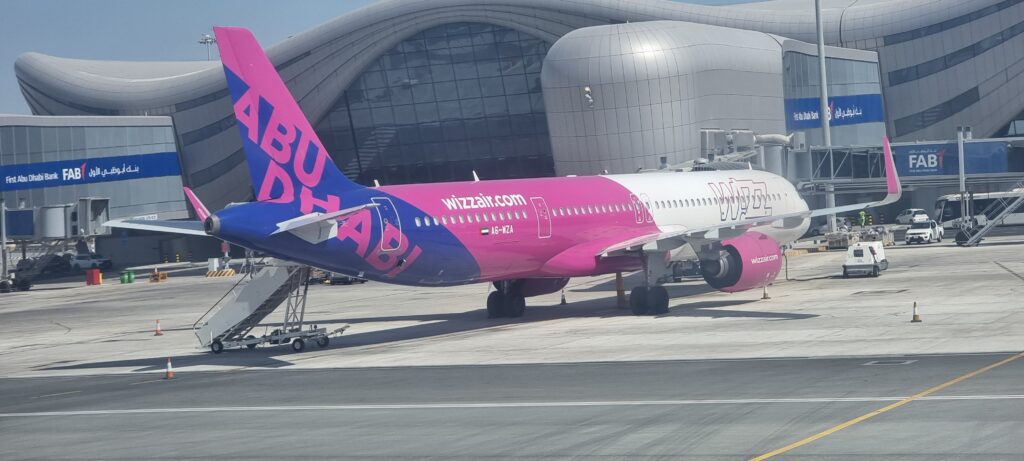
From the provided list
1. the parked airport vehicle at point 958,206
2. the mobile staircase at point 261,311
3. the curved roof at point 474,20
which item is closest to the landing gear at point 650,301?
the mobile staircase at point 261,311

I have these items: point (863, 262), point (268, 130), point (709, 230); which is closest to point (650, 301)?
point (709, 230)

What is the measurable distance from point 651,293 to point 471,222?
23.3ft

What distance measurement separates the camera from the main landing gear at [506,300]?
141ft

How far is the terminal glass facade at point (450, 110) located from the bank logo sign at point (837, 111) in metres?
27.0

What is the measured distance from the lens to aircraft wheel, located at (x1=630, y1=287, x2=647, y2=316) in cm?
4069

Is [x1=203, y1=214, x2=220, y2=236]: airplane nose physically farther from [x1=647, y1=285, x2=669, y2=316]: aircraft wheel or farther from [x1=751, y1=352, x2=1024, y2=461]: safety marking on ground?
[x1=751, y1=352, x2=1024, y2=461]: safety marking on ground

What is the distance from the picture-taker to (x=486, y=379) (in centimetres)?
2781

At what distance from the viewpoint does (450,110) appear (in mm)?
117812

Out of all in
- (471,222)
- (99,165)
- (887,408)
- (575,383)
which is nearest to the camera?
(887,408)

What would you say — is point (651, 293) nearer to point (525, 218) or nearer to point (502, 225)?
point (525, 218)

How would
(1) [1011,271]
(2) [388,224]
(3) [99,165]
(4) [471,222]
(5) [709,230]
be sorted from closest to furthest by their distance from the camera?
(2) [388,224] → (4) [471,222] → (5) [709,230] → (1) [1011,271] → (3) [99,165]

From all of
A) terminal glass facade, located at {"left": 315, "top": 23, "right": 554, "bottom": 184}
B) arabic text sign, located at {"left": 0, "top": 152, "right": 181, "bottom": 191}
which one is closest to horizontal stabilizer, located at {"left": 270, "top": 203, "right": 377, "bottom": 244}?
arabic text sign, located at {"left": 0, "top": 152, "right": 181, "bottom": 191}

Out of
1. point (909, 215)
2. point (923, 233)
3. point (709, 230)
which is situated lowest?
point (923, 233)

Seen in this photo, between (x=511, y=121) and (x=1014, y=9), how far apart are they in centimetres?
4754
